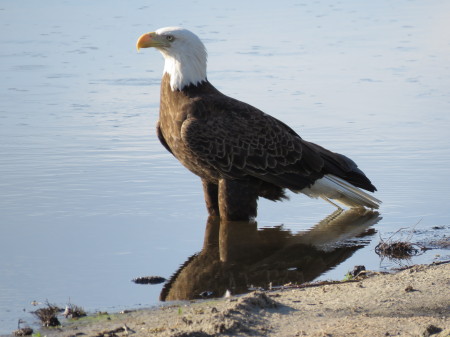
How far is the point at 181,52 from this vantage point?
8.36 metres

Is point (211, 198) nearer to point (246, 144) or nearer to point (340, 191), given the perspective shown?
point (246, 144)

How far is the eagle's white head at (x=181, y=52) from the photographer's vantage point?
8297 millimetres

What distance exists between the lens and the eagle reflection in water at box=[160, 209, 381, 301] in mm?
6578

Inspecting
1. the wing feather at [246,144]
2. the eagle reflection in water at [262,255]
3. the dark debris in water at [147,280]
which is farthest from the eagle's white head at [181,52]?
the dark debris in water at [147,280]

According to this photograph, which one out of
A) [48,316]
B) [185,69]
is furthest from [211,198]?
[48,316]

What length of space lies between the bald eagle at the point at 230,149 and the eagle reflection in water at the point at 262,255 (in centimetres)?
24

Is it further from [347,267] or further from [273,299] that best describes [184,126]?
[273,299]

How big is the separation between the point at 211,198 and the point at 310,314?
3099mm

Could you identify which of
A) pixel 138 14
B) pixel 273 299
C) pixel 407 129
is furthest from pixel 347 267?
pixel 138 14

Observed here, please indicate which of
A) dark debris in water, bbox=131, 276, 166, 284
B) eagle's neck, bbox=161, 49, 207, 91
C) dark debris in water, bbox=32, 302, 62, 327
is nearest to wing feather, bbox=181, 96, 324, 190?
eagle's neck, bbox=161, 49, 207, 91

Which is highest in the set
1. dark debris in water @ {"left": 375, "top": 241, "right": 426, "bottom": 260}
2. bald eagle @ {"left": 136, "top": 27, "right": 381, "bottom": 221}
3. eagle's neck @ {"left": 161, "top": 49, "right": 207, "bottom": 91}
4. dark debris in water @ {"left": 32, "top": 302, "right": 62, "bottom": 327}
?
eagle's neck @ {"left": 161, "top": 49, "right": 207, "bottom": 91}

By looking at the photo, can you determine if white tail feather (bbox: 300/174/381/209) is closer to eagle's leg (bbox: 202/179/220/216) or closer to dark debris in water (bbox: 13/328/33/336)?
eagle's leg (bbox: 202/179/220/216)

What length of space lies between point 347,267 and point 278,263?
500mm

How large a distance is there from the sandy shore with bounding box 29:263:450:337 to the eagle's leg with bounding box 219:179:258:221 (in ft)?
7.38
